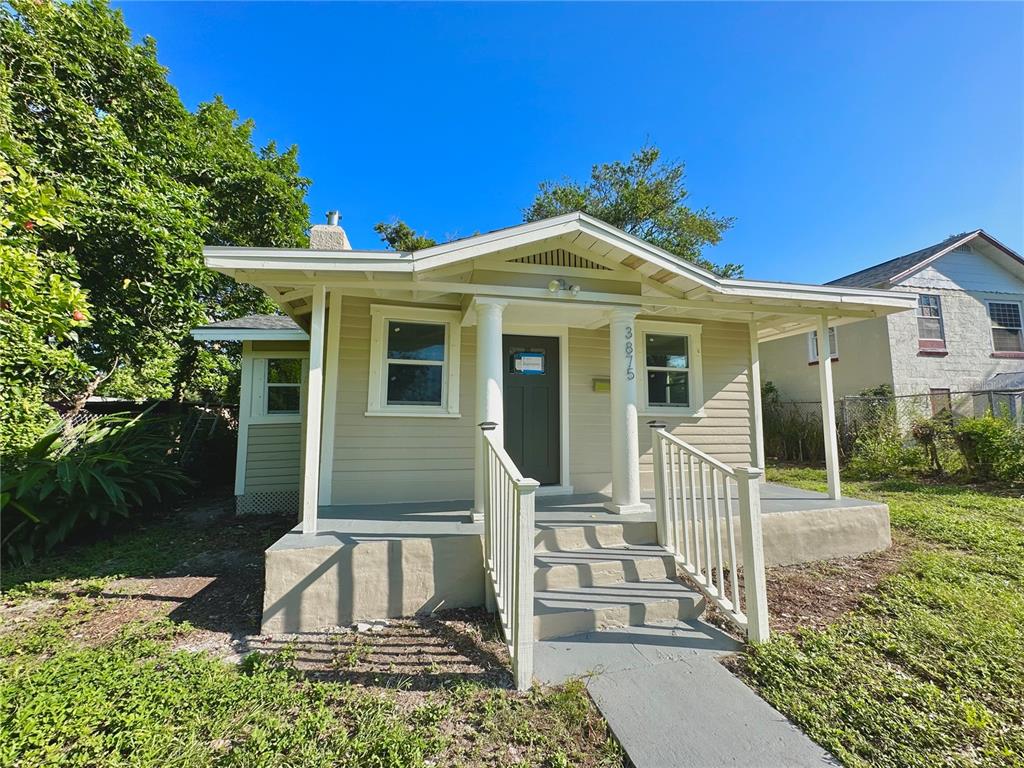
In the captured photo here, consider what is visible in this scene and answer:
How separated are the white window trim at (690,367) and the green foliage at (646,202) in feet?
34.3

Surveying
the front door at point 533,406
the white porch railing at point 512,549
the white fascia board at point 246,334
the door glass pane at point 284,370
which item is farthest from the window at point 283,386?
the white porch railing at point 512,549

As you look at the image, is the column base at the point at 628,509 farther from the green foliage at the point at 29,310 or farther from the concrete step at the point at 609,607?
the green foliage at the point at 29,310

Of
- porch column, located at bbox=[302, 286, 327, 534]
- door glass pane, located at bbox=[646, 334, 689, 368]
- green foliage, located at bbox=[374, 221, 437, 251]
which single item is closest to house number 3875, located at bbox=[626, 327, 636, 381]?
door glass pane, located at bbox=[646, 334, 689, 368]

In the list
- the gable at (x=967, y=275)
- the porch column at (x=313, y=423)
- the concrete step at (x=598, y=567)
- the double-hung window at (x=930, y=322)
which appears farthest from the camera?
the gable at (x=967, y=275)

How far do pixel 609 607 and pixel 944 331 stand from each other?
14552 mm

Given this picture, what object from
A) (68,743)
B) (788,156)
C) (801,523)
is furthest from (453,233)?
(68,743)

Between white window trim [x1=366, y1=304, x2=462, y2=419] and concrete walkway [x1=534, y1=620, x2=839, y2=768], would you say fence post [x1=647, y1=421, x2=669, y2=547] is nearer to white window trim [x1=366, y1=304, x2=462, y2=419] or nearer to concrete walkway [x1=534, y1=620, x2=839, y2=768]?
concrete walkway [x1=534, y1=620, x2=839, y2=768]

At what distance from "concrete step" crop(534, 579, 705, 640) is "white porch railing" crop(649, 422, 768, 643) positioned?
0.22 m

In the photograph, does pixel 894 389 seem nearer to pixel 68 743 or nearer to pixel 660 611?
pixel 660 611

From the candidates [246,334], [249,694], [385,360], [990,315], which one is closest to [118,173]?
[246,334]

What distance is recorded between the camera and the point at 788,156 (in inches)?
298

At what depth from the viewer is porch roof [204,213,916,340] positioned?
3455 millimetres

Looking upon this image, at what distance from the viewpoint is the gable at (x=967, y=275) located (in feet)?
38.1

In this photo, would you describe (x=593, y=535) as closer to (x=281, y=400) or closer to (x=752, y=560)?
(x=752, y=560)
